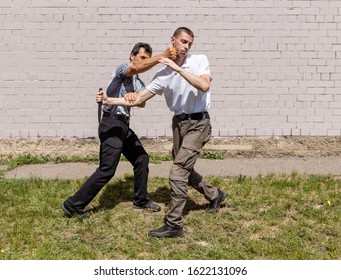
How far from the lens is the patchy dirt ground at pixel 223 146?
7.16 m

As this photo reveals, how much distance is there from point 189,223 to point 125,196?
3.38 ft

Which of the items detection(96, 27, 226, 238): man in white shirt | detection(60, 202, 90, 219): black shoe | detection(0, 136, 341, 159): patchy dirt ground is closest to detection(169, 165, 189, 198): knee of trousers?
detection(96, 27, 226, 238): man in white shirt

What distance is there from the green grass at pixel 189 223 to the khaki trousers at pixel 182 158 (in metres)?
0.26

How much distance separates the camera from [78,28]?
6957 mm

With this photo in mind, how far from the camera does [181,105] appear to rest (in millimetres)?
4719

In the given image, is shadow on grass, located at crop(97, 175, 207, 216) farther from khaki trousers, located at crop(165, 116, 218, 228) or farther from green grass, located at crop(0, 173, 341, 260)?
khaki trousers, located at crop(165, 116, 218, 228)

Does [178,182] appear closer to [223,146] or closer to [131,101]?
[131,101]

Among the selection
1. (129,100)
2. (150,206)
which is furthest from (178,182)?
(129,100)

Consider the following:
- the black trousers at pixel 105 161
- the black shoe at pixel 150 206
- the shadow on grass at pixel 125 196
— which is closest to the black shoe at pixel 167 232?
the shadow on grass at pixel 125 196

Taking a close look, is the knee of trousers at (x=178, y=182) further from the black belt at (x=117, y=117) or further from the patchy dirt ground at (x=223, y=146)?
the patchy dirt ground at (x=223, y=146)

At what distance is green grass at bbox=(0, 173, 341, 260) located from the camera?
4.35 metres

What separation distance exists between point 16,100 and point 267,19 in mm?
3661

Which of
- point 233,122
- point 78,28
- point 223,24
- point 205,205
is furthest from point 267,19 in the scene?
point 205,205

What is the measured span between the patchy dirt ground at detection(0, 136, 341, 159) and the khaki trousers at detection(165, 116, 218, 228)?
2356 mm
